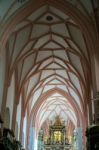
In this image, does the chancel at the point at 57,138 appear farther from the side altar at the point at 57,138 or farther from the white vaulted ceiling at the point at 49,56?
the white vaulted ceiling at the point at 49,56

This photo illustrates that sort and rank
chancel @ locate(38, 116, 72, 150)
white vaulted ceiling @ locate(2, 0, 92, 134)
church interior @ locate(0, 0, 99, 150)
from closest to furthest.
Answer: church interior @ locate(0, 0, 99, 150), white vaulted ceiling @ locate(2, 0, 92, 134), chancel @ locate(38, 116, 72, 150)

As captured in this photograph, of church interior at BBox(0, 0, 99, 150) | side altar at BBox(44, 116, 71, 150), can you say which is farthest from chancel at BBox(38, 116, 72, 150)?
church interior at BBox(0, 0, 99, 150)

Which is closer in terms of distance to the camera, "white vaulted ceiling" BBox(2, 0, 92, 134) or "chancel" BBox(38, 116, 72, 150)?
"white vaulted ceiling" BBox(2, 0, 92, 134)

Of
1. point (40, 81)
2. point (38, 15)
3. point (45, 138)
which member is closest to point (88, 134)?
point (38, 15)

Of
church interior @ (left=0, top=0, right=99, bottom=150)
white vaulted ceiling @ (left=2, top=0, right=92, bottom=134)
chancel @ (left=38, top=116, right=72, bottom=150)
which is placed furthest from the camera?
chancel @ (left=38, top=116, right=72, bottom=150)

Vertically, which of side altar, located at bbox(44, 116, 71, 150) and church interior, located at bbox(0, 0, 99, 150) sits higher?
church interior, located at bbox(0, 0, 99, 150)

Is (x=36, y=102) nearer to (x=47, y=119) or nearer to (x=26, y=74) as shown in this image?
(x=26, y=74)

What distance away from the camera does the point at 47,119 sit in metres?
41.2

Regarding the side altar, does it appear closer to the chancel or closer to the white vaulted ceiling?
the chancel

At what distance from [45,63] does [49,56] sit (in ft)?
4.25

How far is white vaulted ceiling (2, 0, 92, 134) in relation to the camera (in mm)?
20519

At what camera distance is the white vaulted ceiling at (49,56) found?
20.5 metres

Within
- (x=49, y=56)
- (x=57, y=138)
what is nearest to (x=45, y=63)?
(x=49, y=56)

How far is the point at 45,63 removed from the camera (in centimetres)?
2705
